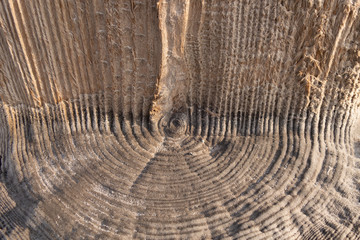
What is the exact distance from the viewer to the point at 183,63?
1.41 metres

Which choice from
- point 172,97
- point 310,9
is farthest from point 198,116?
point 310,9

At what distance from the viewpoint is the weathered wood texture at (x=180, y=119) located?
1.20 metres

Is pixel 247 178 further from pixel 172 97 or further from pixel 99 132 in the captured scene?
pixel 99 132

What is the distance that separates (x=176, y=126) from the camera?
1.51m

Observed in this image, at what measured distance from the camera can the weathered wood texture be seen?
120cm

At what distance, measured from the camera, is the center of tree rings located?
4.92 feet

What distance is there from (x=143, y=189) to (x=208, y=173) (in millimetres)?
297

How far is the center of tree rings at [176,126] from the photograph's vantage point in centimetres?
150

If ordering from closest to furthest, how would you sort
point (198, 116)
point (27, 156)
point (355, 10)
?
point (355, 10), point (27, 156), point (198, 116)

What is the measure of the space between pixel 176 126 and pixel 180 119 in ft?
0.14

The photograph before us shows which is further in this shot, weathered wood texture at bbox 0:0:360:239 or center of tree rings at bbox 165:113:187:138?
center of tree rings at bbox 165:113:187:138

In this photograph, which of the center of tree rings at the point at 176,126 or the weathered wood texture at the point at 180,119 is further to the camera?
the center of tree rings at the point at 176,126

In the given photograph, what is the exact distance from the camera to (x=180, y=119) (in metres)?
1.53

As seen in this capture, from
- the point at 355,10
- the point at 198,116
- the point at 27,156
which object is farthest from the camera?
the point at 198,116
